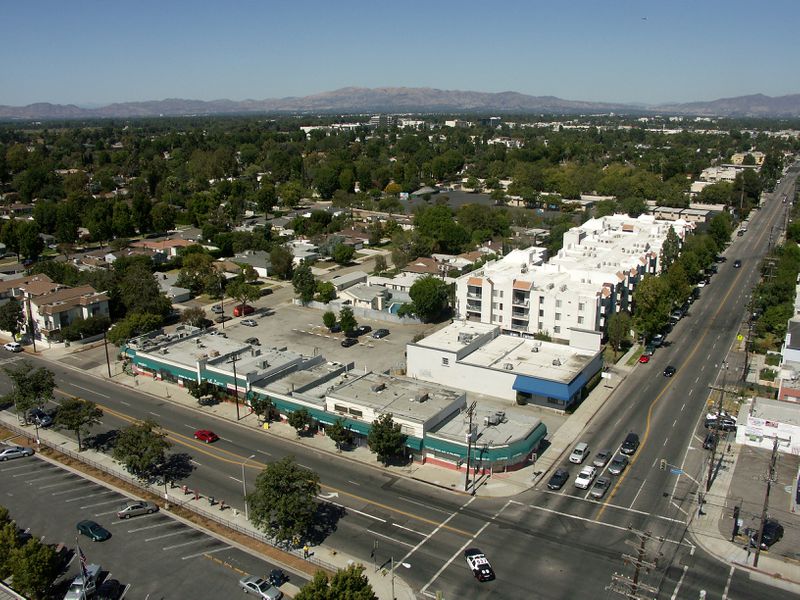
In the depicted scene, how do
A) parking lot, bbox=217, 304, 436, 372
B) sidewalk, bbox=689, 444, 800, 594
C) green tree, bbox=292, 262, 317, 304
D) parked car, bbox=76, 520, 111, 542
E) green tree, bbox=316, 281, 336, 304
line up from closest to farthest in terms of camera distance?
sidewalk, bbox=689, 444, 800, 594, parked car, bbox=76, 520, 111, 542, parking lot, bbox=217, 304, 436, 372, green tree, bbox=316, 281, 336, 304, green tree, bbox=292, 262, 317, 304

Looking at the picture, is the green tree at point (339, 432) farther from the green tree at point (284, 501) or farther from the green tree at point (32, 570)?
the green tree at point (32, 570)

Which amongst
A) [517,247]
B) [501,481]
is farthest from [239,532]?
[517,247]

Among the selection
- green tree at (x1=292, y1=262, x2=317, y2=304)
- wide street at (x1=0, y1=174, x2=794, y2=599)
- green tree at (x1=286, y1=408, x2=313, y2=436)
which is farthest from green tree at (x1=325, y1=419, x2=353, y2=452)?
green tree at (x1=292, y1=262, x2=317, y2=304)

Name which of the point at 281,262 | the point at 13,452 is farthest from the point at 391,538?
the point at 281,262

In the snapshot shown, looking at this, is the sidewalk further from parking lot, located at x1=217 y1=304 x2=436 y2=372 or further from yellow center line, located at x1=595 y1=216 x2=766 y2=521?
parking lot, located at x1=217 y1=304 x2=436 y2=372

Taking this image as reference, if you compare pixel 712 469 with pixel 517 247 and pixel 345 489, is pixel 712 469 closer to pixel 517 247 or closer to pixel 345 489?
pixel 345 489

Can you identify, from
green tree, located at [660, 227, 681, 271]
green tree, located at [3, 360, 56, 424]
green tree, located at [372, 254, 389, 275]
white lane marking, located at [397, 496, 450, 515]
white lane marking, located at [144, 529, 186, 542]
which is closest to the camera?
white lane marking, located at [144, 529, 186, 542]
